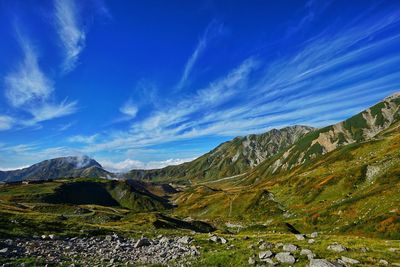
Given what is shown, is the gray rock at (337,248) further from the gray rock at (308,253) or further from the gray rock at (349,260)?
the gray rock at (349,260)

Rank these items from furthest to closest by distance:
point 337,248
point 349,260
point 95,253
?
1. point 95,253
2. point 337,248
3. point 349,260

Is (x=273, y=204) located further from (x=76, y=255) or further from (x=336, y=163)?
(x=76, y=255)

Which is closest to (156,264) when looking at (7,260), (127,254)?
(127,254)

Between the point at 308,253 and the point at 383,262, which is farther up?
the point at 308,253

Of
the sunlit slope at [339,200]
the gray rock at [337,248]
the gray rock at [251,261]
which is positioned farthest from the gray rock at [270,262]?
the sunlit slope at [339,200]

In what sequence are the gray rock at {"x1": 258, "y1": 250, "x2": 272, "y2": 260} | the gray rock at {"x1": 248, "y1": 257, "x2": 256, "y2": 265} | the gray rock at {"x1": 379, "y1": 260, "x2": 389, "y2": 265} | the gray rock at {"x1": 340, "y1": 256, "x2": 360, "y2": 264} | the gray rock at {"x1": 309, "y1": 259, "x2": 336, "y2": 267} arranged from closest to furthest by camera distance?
the gray rock at {"x1": 309, "y1": 259, "x2": 336, "y2": 267} → the gray rock at {"x1": 379, "y1": 260, "x2": 389, "y2": 265} → the gray rock at {"x1": 340, "y1": 256, "x2": 360, "y2": 264} → the gray rock at {"x1": 248, "y1": 257, "x2": 256, "y2": 265} → the gray rock at {"x1": 258, "y1": 250, "x2": 272, "y2": 260}

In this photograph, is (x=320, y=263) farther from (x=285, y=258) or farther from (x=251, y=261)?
(x=251, y=261)

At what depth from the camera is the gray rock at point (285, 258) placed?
24888 mm

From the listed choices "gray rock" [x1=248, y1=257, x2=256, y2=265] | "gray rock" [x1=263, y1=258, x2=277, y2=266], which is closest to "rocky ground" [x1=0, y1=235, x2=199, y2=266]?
"gray rock" [x1=248, y1=257, x2=256, y2=265]

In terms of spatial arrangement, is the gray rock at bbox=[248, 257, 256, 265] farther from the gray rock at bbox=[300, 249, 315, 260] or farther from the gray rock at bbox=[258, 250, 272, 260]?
the gray rock at bbox=[300, 249, 315, 260]

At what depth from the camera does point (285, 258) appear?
25453 millimetres

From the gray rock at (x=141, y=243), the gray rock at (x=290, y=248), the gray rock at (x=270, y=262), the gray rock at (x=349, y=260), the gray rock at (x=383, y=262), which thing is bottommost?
the gray rock at (x=383, y=262)

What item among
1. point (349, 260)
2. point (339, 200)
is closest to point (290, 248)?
point (349, 260)

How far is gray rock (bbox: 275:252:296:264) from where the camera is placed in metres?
24.9
